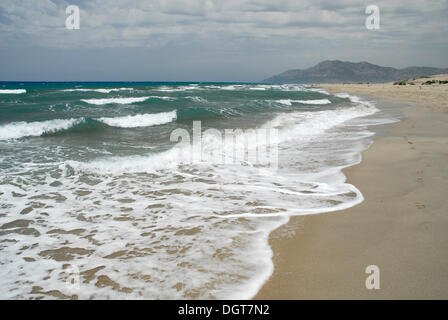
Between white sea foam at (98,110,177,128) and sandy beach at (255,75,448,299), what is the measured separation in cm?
1080

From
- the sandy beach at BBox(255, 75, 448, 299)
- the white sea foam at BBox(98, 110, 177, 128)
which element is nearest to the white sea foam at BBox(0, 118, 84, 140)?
the white sea foam at BBox(98, 110, 177, 128)

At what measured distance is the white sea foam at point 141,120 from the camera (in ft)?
45.2

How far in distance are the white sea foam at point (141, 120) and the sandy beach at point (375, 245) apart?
35.4ft

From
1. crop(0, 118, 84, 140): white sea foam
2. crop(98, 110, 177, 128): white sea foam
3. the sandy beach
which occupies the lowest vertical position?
the sandy beach

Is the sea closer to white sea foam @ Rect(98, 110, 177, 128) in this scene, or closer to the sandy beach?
the sandy beach

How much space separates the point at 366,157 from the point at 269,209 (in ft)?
12.7

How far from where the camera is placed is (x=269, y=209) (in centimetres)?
420

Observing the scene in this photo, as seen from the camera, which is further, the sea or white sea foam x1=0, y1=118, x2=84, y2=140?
white sea foam x1=0, y1=118, x2=84, y2=140

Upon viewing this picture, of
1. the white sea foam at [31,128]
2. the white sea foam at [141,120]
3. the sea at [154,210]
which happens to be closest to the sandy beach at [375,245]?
the sea at [154,210]

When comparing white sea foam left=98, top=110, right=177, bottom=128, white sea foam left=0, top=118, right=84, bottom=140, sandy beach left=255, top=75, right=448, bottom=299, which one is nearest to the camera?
sandy beach left=255, top=75, right=448, bottom=299

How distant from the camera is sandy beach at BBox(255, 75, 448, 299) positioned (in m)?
2.50
